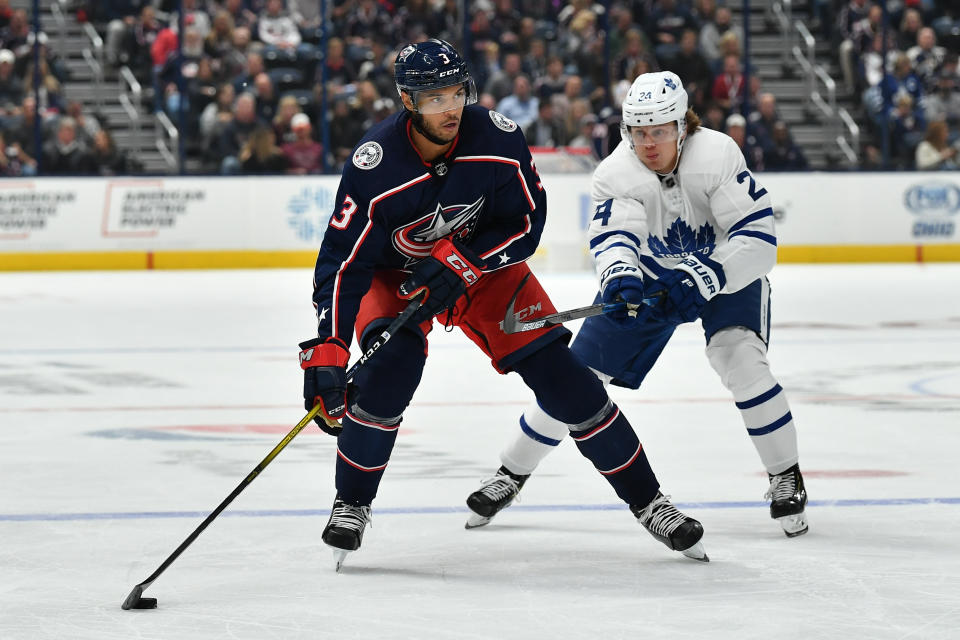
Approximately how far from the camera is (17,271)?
37.3ft

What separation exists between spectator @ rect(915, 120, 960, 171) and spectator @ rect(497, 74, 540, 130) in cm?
322

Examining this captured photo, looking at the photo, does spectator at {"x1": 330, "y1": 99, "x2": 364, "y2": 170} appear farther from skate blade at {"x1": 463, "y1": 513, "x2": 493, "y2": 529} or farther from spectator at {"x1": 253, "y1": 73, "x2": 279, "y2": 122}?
skate blade at {"x1": 463, "y1": 513, "x2": 493, "y2": 529}

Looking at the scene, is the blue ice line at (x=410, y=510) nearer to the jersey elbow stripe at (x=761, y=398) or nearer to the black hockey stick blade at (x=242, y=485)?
the jersey elbow stripe at (x=761, y=398)

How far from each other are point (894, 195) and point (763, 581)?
949cm

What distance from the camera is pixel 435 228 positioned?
2.96 meters

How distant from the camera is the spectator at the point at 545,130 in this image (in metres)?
12.0

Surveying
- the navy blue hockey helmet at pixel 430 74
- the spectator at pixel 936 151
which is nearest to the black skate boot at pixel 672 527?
the navy blue hockey helmet at pixel 430 74

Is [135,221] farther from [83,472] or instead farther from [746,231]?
[746,231]

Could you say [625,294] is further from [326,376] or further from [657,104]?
[326,376]

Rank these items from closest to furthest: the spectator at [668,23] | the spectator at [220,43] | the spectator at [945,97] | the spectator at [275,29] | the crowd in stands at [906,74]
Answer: the crowd in stands at [906,74], the spectator at [220,43], the spectator at [945,97], the spectator at [275,29], the spectator at [668,23]

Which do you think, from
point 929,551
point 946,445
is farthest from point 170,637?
point 946,445

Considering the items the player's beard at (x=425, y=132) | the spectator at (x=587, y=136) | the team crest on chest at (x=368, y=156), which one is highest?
the player's beard at (x=425, y=132)

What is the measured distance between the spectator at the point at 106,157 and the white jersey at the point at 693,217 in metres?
8.85

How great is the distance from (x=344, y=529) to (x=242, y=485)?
9.0 inches
